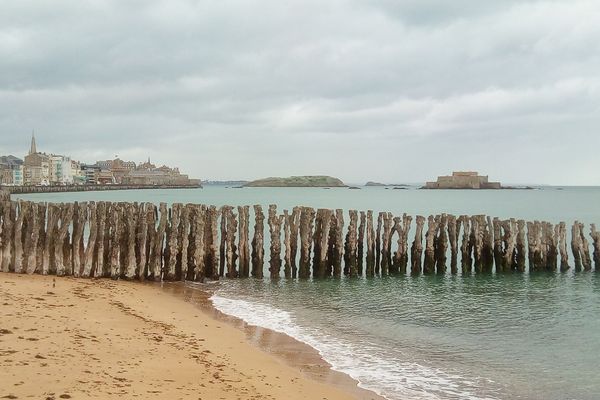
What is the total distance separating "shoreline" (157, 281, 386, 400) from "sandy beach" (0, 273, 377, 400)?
92 millimetres

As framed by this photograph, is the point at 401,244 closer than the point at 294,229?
No

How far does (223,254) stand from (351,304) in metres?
4.83

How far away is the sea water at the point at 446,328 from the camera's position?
8031mm

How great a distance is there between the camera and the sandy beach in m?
5.99

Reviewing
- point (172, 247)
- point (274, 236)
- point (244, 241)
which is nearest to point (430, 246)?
point (274, 236)

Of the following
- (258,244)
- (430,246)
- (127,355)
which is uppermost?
(258,244)

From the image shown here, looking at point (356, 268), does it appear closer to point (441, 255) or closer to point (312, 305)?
point (441, 255)

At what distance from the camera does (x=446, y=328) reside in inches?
449

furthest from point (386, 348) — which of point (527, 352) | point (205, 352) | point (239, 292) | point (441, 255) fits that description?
point (441, 255)

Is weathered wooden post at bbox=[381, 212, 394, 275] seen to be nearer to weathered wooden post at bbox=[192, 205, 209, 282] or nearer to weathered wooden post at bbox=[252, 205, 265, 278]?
weathered wooden post at bbox=[252, 205, 265, 278]

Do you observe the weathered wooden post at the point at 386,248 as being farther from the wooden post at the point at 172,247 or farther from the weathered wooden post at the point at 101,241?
the weathered wooden post at the point at 101,241

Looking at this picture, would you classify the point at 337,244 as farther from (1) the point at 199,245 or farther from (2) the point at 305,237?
(1) the point at 199,245

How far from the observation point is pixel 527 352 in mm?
9758

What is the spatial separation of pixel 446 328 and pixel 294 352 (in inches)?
151
